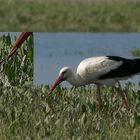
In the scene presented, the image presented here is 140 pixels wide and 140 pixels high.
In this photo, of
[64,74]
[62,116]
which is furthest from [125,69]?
[62,116]

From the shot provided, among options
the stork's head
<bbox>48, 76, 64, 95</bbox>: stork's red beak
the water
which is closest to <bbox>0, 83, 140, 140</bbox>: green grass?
<bbox>48, 76, 64, 95</bbox>: stork's red beak

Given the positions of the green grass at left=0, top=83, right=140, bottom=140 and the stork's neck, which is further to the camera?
the stork's neck

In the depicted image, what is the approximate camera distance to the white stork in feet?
32.1

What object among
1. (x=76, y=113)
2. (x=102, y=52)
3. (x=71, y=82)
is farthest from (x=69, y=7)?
(x=76, y=113)

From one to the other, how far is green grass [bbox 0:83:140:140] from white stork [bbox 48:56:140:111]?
552 mm

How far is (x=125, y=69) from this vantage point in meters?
9.80

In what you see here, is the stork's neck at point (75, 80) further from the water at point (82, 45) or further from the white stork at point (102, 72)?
the water at point (82, 45)

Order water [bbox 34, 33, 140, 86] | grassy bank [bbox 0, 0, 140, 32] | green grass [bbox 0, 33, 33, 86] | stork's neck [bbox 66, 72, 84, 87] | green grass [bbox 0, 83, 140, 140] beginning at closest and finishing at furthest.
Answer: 1. green grass [bbox 0, 83, 140, 140]
2. green grass [bbox 0, 33, 33, 86]
3. stork's neck [bbox 66, 72, 84, 87]
4. water [bbox 34, 33, 140, 86]
5. grassy bank [bbox 0, 0, 140, 32]

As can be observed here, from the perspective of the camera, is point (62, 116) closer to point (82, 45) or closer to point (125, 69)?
point (125, 69)

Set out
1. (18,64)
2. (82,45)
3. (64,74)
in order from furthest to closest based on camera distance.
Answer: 1. (82,45)
2. (64,74)
3. (18,64)

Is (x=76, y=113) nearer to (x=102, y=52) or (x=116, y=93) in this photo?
(x=116, y=93)

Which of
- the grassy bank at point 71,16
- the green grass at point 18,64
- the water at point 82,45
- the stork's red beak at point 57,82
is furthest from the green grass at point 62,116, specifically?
the grassy bank at point 71,16

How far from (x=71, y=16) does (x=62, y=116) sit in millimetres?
19683

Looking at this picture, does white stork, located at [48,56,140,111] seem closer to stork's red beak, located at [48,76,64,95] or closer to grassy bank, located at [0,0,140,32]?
stork's red beak, located at [48,76,64,95]
